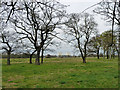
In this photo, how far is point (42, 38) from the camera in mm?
26906

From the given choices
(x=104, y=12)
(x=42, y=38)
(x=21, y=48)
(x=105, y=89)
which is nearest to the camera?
(x=105, y=89)

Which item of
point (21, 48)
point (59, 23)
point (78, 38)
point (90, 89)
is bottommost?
point (90, 89)

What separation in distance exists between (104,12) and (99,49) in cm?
4090

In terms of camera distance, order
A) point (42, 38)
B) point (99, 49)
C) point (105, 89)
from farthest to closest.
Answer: point (99, 49) < point (42, 38) < point (105, 89)

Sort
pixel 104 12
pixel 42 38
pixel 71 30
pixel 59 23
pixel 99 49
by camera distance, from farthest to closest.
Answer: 1. pixel 99 49
2. pixel 71 30
3. pixel 42 38
4. pixel 59 23
5. pixel 104 12

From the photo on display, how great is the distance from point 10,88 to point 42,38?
19961 mm

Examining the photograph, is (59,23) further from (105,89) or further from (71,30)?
(105,89)

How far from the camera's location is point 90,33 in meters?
33.0

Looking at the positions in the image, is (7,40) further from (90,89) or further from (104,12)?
(90,89)

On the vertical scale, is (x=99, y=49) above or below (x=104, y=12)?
below

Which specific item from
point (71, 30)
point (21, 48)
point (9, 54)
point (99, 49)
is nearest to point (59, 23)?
point (71, 30)

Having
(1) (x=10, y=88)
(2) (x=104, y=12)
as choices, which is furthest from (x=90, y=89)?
(2) (x=104, y=12)

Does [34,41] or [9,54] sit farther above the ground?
[34,41]

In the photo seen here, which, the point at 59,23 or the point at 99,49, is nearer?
the point at 59,23
